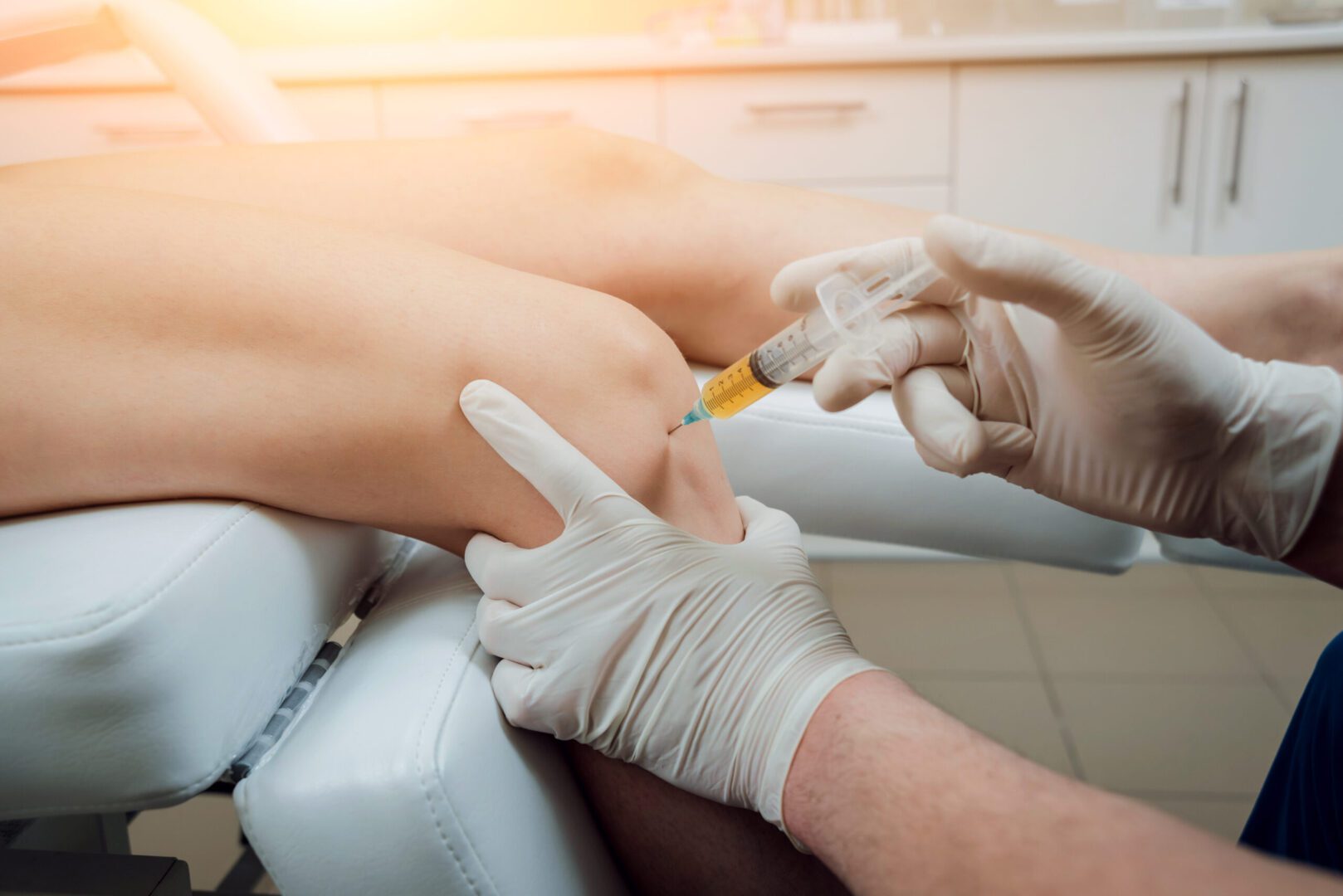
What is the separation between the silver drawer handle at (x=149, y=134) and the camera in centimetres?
198

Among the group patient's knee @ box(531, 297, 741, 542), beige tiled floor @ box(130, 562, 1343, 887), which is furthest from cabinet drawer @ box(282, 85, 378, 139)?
patient's knee @ box(531, 297, 741, 542)

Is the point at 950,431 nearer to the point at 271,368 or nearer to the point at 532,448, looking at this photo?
the point at 532,448

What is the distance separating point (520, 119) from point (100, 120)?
3.02 feet

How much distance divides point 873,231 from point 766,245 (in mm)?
108

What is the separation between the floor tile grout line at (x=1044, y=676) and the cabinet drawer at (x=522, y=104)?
3.99 feet

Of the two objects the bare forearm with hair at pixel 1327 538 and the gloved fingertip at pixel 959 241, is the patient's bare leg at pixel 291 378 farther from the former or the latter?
the bare forearm with hair at pixel 1327 538

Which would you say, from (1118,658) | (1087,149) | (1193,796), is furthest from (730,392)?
(1087,149)

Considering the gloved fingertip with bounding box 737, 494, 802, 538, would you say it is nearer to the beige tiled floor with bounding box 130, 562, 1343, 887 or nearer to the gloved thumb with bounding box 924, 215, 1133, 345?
the gloved thumb with bounding box 924, 215, 1133, 345

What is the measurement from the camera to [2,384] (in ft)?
1.84

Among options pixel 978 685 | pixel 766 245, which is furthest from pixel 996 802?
pixel 978 685

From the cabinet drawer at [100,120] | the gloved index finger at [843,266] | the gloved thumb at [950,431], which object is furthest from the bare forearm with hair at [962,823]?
the cabinet drawer at [100,120]

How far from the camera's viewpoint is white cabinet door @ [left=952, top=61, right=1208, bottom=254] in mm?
1870

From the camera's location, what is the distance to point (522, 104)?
1.95 meters

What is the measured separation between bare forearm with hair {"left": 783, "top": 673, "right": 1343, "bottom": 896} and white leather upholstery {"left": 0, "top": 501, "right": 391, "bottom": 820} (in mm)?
319
